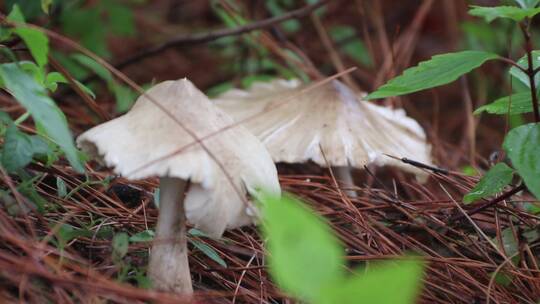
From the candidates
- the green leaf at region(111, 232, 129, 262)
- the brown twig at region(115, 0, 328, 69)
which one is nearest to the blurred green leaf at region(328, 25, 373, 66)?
the brown twig at region(115, 0, 328, 69)

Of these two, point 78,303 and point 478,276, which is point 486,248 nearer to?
point 478,276

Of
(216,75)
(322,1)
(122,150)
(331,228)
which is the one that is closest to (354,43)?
(216,75)

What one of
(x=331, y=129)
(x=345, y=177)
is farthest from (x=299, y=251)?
(x=345, y=177)

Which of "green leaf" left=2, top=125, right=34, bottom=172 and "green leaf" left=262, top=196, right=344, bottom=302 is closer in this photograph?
"green leaf" left=262, top=196, right=344, bottom=302

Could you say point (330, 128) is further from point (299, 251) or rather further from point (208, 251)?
point (299, 251)

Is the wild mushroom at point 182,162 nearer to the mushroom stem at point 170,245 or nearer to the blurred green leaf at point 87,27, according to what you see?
the mushroom stem at point 170,245

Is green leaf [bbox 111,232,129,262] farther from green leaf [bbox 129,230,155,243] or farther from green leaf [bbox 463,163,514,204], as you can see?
green leaf [bbox 463,163,514,204]

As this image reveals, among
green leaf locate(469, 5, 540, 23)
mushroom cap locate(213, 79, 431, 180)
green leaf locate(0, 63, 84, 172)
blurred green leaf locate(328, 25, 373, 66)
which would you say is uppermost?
green leaf locate(469, 5, 540, 23)

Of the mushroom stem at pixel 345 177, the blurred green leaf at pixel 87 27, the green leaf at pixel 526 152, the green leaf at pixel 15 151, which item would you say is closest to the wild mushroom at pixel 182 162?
the green leaf at pixel 15 151
